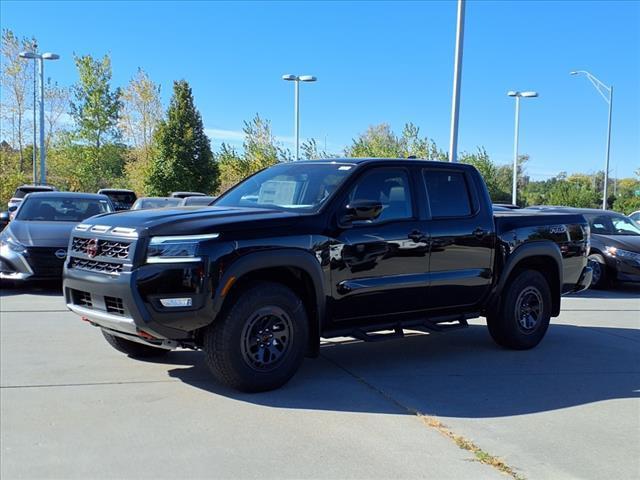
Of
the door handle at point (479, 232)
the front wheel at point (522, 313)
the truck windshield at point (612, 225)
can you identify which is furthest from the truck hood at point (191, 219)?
the truck windshield at point (612, 225)

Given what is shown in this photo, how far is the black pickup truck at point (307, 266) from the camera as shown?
179 inches

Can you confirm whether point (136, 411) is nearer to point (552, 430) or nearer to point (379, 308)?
point (379, 308)

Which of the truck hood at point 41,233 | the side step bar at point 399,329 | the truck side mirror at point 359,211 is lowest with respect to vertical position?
the side step bar at point 399,329

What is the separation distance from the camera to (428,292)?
19.3 feet

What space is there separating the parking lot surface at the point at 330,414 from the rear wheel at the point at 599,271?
572cm

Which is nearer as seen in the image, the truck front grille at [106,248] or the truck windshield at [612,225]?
the truck front grille at [106,248]

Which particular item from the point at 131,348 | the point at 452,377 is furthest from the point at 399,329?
the point at 131,348

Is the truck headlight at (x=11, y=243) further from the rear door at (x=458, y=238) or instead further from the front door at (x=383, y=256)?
the rear door at (x=458, y=238)

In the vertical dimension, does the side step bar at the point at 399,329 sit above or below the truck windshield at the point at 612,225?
below

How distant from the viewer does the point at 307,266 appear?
4988mm

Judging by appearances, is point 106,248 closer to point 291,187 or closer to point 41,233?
point 291,187

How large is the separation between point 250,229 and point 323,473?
6.35 ft

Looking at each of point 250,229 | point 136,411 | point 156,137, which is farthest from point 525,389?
point 156,137

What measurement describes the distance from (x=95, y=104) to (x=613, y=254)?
1627 inches
